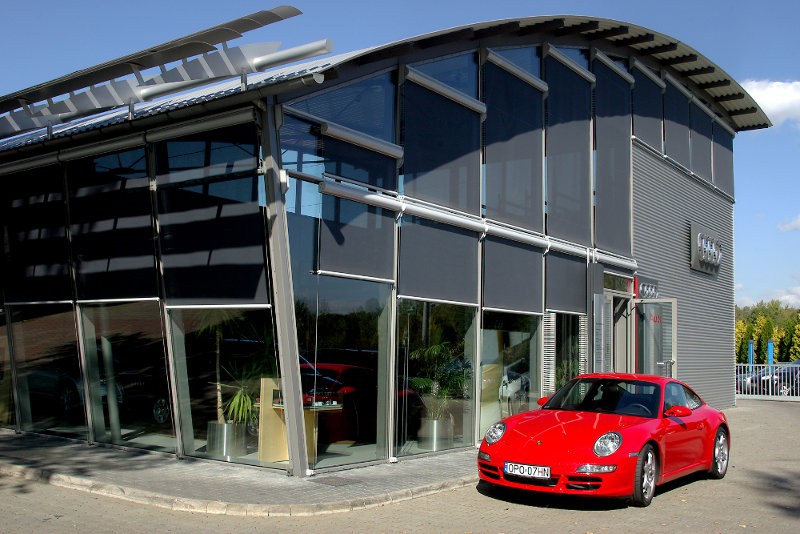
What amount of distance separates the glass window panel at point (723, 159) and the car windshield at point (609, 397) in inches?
644

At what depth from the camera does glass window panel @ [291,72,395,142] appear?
1007 cm

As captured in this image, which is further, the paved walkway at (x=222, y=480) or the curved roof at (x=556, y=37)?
the curved roof at (x=556, y=37)

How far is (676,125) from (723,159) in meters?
4.44

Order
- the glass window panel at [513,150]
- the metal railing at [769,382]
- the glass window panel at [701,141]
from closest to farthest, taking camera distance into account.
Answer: the glass window panel at [513,150], the glass window panel at [701,141], the metal railing at [769,382]

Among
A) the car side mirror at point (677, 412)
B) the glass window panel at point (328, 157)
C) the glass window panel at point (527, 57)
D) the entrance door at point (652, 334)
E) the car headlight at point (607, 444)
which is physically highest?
the glass window panel at point (527, 57)

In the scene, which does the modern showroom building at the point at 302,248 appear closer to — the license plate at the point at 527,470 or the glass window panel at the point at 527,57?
the glass window panel at the point at 527,57

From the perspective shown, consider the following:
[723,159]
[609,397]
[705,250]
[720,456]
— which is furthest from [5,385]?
[723,159]

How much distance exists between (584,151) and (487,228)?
204 inches

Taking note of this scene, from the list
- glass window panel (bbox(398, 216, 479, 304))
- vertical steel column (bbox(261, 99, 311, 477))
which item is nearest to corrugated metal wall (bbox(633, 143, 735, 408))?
glass window panel (bbox(398, 216, 479, 304))

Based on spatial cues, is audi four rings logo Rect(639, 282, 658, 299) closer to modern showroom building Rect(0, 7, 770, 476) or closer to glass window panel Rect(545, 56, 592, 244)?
modern showroom building Rect(0, 7, 770, 476)

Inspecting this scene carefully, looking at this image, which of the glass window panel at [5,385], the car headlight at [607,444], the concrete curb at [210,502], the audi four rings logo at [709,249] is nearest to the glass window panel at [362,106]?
the concrete curb at [210,502]

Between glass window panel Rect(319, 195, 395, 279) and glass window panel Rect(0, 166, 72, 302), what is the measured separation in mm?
5066

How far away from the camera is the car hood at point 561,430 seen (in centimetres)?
843

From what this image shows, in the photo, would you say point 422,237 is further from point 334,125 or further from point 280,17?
point 280,17
